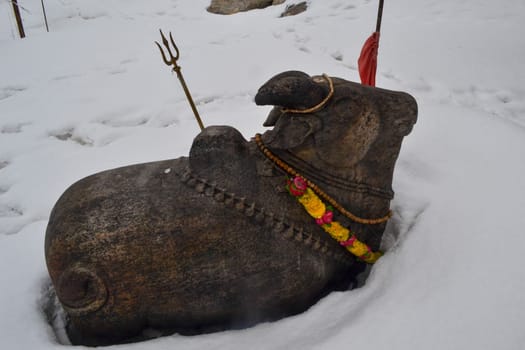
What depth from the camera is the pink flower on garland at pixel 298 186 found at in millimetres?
1299

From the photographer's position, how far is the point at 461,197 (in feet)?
5.15

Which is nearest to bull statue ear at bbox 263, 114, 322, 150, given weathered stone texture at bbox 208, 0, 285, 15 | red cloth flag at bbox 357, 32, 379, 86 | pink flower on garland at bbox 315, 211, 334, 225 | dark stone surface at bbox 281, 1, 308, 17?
pink flower on garland at bbox 315, 211, 334, 225

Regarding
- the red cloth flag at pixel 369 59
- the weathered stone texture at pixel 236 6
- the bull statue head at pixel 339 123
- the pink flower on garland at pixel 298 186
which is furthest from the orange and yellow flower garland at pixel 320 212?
the weathered stone texture at pixel 236 6

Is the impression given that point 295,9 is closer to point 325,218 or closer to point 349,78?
point 349,78

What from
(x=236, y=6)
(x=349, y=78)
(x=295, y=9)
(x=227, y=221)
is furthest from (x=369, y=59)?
(x=236, y=6)

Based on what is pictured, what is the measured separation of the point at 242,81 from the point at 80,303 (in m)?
2.17

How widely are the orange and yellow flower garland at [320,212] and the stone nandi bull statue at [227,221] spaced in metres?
0.02

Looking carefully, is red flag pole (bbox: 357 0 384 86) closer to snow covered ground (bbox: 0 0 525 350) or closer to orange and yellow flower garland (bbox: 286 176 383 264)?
snow covered ground (bbox: 0 0 525 350)

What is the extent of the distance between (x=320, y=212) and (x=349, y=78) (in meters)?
1.80

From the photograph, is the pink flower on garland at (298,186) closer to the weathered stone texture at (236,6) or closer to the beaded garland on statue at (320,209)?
the beaded garland on statue at (320,209)

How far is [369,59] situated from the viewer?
7.31 ft

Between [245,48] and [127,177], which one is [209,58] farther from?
[127,177]

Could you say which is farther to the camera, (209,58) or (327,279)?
(209,58)

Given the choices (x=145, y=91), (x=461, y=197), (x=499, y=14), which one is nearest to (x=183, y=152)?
(x=145, y=91)
